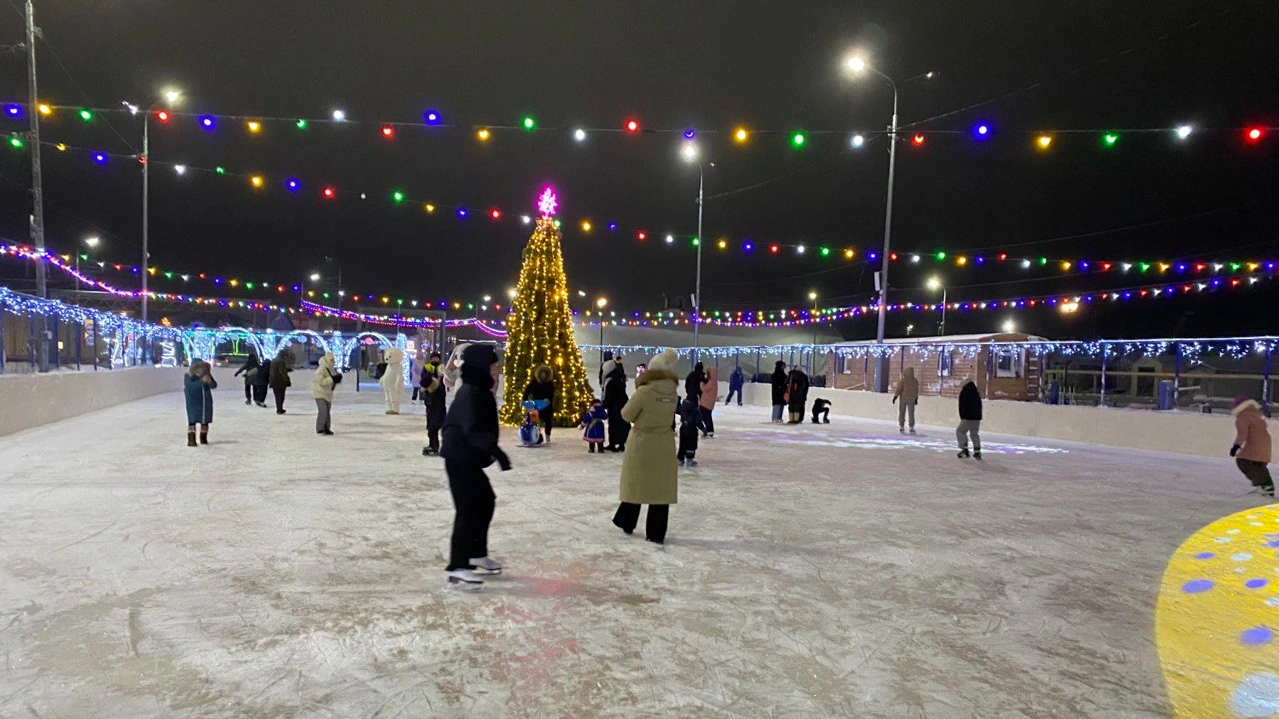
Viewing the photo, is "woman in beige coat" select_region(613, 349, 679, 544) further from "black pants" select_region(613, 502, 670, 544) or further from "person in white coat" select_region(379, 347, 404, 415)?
"person in white coat" select_region(379, 347, 404, 415)

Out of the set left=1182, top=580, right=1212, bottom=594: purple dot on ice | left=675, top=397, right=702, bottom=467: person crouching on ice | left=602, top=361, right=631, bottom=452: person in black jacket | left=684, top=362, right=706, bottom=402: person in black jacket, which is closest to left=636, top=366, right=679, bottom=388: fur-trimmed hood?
left=1182, top=580, right=1212, bottom=594: purple dot on ice

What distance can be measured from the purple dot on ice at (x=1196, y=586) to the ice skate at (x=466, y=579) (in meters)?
4.20

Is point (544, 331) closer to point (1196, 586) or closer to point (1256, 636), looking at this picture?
point (1196, 586)

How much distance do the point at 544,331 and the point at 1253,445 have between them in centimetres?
987

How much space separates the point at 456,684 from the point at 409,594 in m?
1.17

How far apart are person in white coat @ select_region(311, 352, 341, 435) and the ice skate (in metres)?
7.96

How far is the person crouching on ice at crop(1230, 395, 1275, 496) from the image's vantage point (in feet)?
26.2

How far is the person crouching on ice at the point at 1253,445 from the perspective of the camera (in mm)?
7977

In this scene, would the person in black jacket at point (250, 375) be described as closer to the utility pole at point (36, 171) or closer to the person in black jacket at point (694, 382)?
the utility pole at point (36, 171)

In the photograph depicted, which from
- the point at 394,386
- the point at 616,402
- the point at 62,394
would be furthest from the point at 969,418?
the point at 62,394

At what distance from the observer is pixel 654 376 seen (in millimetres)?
5273

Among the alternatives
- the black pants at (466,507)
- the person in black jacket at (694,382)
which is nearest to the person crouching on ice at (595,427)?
the person in black jacket at (694,382)

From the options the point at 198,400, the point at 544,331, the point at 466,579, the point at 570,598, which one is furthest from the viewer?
the point at 544,331

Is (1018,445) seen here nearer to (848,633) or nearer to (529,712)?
(848,633)
